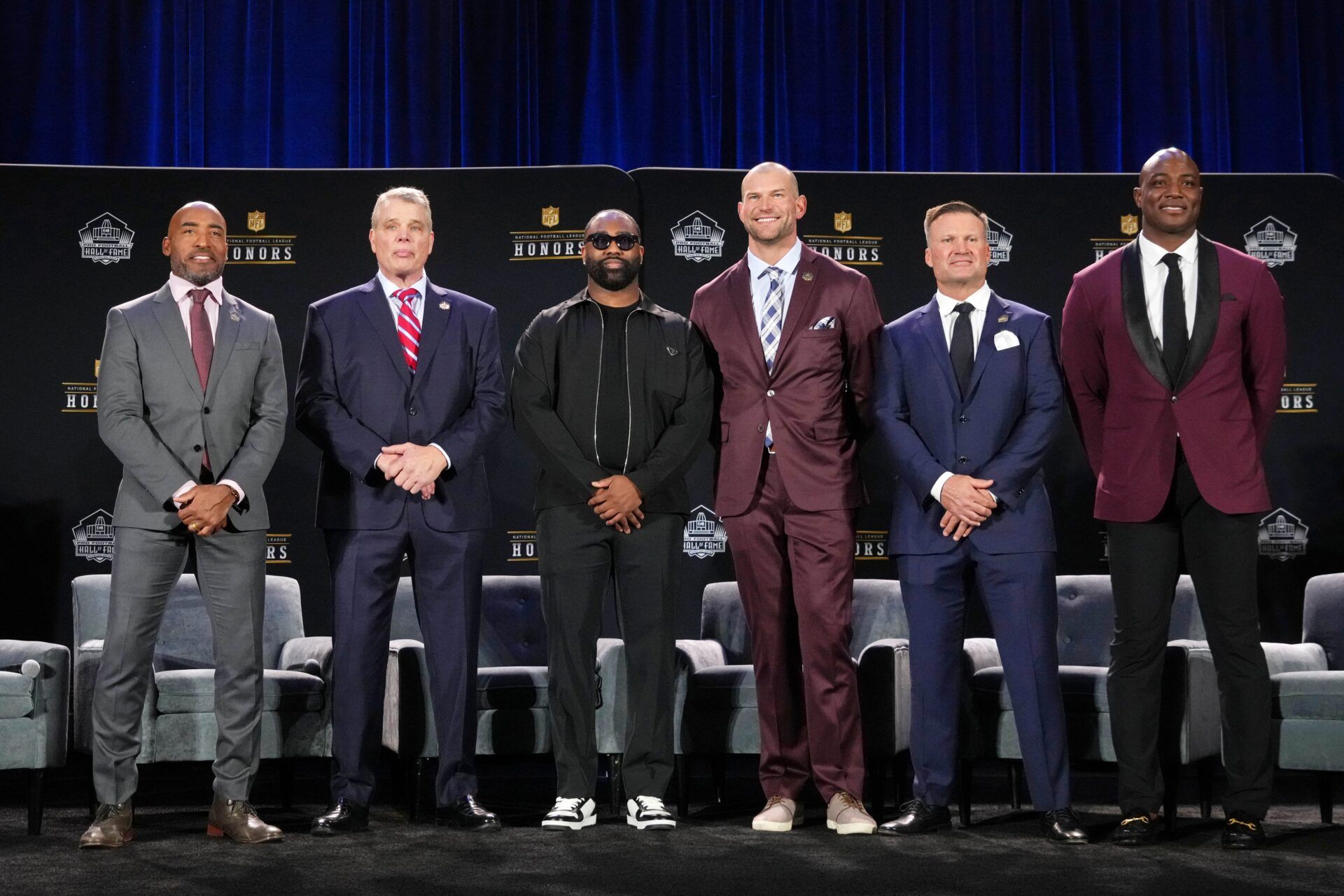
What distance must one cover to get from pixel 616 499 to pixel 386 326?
93 centimetres

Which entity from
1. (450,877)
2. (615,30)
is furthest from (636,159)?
(450,877)

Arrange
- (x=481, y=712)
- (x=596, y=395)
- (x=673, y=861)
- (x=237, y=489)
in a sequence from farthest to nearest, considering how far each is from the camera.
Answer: (x=481, y=712) → (x=596, y=395) → (x=237, y=489) → (x=673, y=861)

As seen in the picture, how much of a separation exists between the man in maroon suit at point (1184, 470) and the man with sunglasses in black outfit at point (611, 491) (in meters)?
1.25

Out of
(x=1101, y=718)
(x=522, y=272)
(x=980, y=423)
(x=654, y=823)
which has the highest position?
(x=522, y=272)

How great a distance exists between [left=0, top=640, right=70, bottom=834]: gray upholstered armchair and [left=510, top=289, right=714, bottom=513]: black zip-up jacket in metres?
1.65

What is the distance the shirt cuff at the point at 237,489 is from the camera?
4066 mm

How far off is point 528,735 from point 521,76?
139 inches

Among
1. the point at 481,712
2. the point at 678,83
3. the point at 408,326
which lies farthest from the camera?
the point at 678,83

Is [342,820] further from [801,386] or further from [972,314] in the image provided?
[972,314]

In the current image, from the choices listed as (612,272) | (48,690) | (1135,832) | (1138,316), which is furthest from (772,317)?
(48,690)

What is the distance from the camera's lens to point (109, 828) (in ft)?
13.1

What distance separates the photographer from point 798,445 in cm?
421

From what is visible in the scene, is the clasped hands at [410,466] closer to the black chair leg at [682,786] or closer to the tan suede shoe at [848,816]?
the black chair leg at [682,786]

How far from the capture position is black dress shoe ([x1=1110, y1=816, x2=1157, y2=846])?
3896 mm
